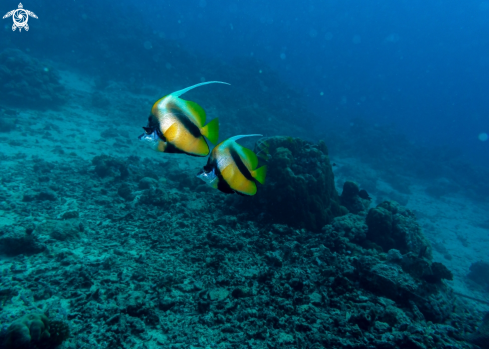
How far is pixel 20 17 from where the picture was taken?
23.6 metres

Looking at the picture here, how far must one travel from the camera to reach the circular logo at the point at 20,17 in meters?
22.5

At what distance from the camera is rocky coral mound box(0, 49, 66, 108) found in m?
14.4

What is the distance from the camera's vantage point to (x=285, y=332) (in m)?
A: 3.13

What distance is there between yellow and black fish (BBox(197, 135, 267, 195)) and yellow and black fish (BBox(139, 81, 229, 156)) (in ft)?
0.43

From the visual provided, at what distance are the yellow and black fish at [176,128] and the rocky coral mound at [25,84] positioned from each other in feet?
62.3

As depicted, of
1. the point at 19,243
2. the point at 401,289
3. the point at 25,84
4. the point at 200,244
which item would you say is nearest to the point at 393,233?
the point at 401,289

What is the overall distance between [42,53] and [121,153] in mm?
20992

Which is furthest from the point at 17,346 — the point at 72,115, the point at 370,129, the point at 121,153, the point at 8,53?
the point at 370,129

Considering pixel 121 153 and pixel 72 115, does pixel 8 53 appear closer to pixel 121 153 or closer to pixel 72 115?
pixel 72 115

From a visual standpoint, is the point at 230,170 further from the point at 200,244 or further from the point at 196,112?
the point at 200,244

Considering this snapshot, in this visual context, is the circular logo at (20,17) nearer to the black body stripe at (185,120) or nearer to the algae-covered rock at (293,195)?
the algae-covered rock at (293,195)

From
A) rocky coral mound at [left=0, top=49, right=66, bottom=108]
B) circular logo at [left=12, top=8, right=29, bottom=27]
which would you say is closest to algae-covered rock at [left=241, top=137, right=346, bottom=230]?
rocky coral mound at [left=0, top=49, right=66, bottom=108]

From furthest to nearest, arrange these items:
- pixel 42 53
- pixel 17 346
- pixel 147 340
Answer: pixel 42 53 → pixel 147 340 → pixel 17 346

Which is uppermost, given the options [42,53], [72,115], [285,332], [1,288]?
[42,53]
